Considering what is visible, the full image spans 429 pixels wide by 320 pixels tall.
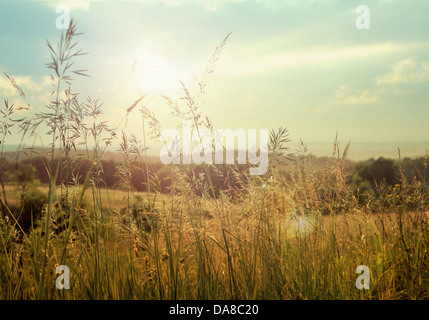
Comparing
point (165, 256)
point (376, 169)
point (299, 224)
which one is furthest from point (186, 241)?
point (376, 169)

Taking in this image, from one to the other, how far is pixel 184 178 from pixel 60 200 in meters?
1.07

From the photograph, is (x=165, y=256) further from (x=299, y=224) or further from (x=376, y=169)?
(x=376, y=169)

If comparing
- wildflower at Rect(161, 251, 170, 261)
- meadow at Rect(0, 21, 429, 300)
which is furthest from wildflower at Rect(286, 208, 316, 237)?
wildflower at Rect(161, 251, 170, 261)

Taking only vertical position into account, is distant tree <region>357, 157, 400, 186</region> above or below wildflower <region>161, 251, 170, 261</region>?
above

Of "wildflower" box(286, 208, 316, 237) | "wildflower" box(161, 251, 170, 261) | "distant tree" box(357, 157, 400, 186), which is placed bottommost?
"wildflower" box(161, 251, 170, 261)

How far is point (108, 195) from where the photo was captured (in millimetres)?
2838

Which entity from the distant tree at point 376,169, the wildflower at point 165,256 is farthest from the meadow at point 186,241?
the distant tree at point 376,169

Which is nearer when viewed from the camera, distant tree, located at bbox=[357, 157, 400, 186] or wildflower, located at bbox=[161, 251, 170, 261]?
wildflower, located at bbox=[161, 251, 170, 261]

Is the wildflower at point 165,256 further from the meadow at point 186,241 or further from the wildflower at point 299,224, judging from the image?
the wildflower at point 299,224

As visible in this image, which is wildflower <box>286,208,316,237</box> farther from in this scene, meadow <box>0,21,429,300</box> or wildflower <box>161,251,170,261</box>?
wildflower <box>161,251,170,261</box>
